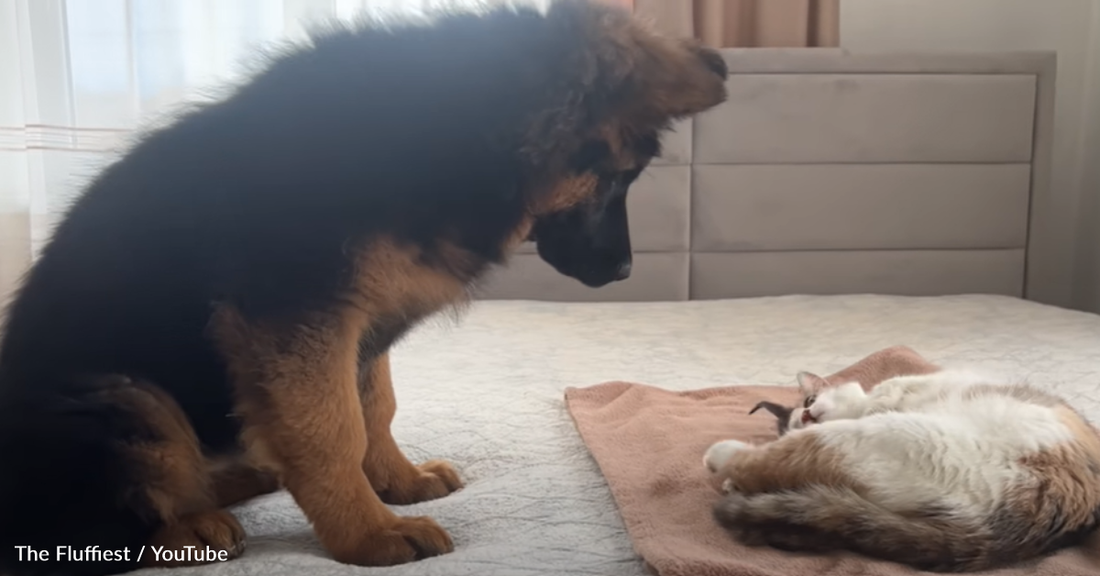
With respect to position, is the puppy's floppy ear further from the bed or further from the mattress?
the bed

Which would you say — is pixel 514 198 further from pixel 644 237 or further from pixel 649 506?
pixel 644 237

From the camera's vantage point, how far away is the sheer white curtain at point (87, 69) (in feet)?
9.79

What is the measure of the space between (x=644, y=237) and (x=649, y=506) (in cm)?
218

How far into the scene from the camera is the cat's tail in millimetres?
1078

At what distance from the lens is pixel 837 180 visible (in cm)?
345

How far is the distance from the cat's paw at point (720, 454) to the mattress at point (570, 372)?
166mm

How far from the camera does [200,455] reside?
3.85 feet

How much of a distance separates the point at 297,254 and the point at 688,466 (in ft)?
2.24

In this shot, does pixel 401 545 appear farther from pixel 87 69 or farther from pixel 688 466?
pixel 87 69

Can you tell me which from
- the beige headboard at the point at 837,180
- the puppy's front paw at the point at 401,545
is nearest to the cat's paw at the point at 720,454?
the puppy's front paw at the point at 401,545

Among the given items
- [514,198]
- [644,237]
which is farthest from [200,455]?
[644,237]

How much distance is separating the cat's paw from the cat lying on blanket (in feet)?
0.24

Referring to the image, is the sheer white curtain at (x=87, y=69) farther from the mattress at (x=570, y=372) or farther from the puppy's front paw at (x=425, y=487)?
the puppy's front paw at (x=425, y=487)

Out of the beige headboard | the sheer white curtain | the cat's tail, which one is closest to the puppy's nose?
the cat's tail
